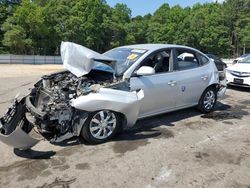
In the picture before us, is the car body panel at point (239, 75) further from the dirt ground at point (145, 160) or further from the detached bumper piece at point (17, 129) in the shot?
the detached bumper piece at point (17, 129)

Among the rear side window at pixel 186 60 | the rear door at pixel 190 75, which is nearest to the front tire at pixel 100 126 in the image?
the rear door at pixel 190 75

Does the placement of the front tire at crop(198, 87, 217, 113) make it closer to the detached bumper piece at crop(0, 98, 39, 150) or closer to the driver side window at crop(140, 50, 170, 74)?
the driver side window at crop(140, 50, 170, 74)

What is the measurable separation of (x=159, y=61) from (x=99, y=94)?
5.75ft

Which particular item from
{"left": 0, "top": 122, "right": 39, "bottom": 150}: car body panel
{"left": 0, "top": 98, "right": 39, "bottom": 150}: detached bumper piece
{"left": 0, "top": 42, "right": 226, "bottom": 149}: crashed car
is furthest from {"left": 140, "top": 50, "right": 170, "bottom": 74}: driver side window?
{"left": 0, "top": 122, "right": 39, "bottom": 150}: car body panel

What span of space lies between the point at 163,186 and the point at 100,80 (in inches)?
88.1

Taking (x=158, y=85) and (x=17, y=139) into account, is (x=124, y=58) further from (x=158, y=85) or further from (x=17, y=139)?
(x=17, y=139)

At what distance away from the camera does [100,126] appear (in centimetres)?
490

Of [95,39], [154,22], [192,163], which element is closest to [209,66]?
[192,163]

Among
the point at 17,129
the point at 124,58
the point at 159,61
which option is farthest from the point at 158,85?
the point at 17,129

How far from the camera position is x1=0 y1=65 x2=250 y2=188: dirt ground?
3.78 metres

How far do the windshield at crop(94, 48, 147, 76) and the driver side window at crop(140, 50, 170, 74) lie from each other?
0.20m

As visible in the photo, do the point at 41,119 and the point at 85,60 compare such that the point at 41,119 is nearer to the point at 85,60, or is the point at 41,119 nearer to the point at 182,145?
the point at 85,60

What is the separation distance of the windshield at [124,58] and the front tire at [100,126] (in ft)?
2.63

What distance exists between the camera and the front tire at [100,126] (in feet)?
15.7
